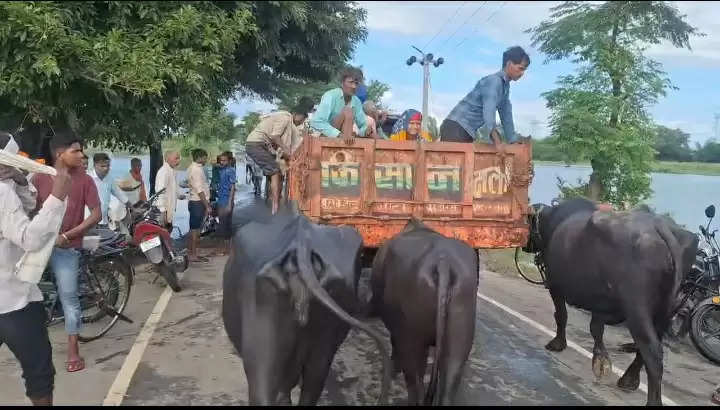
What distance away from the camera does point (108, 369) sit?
4973mm

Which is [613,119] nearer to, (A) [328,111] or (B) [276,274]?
(A) [328,111]

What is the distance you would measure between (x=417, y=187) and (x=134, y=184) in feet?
22.8

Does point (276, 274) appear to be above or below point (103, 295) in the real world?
above

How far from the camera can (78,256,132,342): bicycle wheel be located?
5.85 metres

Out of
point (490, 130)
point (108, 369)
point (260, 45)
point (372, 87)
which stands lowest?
point (108, 369)

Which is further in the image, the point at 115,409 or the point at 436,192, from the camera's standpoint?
the point at 436,192

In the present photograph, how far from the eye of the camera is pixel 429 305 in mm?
3613

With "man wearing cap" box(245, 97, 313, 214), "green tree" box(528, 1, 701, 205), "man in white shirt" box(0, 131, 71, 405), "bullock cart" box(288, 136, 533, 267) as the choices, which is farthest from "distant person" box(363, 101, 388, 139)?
"green tree" box(528, 1, 701, 205)

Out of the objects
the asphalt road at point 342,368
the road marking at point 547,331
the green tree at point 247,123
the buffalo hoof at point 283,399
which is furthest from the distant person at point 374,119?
the green tree at point 247,123

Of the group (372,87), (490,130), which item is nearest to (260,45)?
(490,130)

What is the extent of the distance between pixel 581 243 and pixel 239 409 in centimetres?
290

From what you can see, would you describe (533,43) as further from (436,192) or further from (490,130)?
(436,192)

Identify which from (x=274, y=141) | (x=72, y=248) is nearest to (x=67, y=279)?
(x=72, y=248)

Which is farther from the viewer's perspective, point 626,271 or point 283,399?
point 626,271
